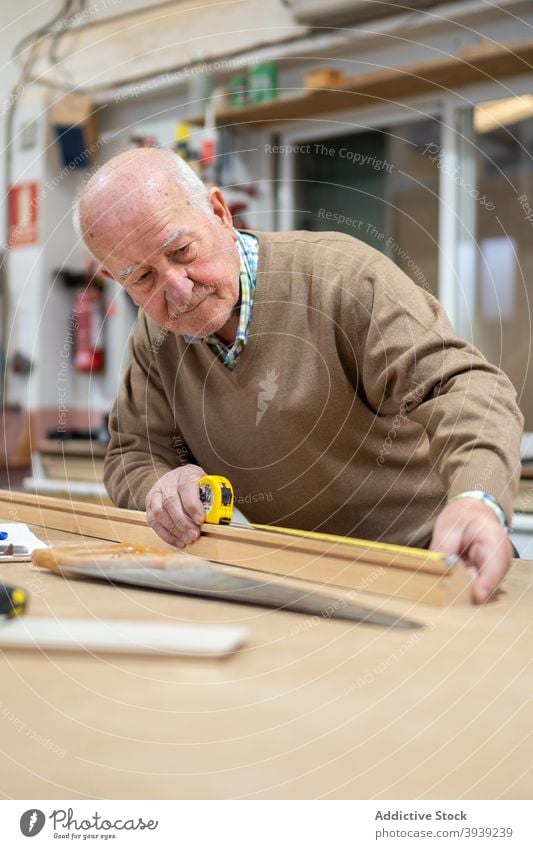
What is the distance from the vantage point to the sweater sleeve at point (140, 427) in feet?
4.53

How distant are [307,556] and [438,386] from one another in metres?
0.27

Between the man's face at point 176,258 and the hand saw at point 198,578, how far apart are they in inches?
13.3

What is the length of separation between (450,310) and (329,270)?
63.1 inches

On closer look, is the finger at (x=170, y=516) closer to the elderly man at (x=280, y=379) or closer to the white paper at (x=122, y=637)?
the elderly man at (x=280, y=379)

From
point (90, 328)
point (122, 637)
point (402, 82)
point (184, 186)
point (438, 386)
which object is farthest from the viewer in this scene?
point (90, 328)

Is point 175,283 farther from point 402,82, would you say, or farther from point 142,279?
point 402,82

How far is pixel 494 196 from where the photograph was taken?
8.86 ft

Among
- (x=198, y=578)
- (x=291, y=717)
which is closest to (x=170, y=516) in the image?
(x=198, y=578)

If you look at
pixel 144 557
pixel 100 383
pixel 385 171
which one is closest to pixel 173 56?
pixel 385 171

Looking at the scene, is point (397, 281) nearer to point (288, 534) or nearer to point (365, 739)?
point (288, 534)

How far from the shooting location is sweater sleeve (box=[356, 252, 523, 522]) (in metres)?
0.84

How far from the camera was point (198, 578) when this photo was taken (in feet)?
2.97

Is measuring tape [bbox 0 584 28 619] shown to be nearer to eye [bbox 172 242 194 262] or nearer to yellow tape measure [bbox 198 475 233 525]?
yellow tape measure [bbox 198 475 233 525]

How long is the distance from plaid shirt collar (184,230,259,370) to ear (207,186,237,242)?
0.03 m
